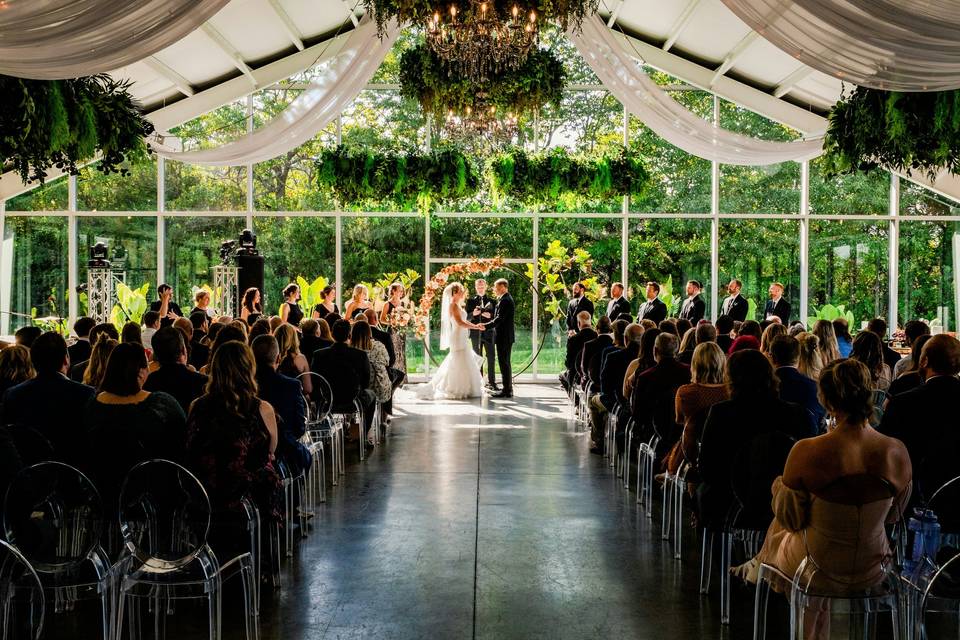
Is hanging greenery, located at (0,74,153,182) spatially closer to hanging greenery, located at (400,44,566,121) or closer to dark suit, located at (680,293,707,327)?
hanging greenery, located at (400,44,566,121)

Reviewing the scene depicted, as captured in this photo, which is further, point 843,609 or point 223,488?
point 223,488

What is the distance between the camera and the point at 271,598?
15.8 feet

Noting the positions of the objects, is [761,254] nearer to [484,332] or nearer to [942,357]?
[484,332]

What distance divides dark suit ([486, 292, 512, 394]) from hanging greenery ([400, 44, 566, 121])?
11.7 ft

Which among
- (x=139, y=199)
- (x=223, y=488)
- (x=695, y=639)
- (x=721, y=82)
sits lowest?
(x=695, y=639)

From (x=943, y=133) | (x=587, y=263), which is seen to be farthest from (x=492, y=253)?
(x=943, y=133)

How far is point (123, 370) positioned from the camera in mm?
4359

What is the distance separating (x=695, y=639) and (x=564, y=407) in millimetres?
7785

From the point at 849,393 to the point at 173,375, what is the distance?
3.53 meters

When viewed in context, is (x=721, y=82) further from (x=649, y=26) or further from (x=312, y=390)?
(x=312, y=390)

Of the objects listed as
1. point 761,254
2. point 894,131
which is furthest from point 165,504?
point 761,254

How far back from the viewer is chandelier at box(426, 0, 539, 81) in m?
8.01

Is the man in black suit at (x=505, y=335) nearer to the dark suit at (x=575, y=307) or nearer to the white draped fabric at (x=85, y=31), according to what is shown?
the dark suit at (x=575, y=307)

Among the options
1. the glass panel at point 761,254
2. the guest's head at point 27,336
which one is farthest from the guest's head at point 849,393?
the glass panel at point 761,254
